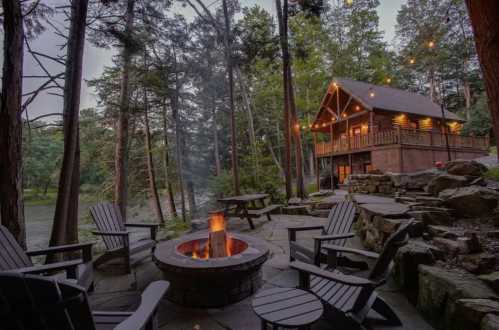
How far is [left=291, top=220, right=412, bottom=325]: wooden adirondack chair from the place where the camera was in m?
1.72

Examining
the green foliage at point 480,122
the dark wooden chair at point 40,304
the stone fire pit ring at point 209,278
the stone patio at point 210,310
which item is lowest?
the stone patio at point 210,310

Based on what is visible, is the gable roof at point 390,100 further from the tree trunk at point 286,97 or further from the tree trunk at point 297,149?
the tree trunk at point 286,97

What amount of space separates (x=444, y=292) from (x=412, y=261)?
0.55 metres

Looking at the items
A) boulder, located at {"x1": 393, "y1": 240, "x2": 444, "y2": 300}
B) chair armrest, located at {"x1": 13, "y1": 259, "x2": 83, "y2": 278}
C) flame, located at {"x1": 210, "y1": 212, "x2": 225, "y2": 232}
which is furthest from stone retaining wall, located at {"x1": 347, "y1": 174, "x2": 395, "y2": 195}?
chair armrest, located at {"x1": 13, "y1": 259, "x2": 83, "y2": 278}

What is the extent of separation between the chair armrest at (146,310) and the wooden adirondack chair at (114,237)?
6.26ft

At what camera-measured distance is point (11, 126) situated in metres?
2.95

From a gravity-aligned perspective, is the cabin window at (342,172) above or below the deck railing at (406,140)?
below

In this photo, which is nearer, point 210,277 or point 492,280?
point 492,280

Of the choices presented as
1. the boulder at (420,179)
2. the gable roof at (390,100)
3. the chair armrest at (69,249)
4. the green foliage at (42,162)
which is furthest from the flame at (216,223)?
the green foliage at (42,162)

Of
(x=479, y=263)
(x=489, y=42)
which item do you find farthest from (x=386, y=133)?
(x=489, y=42)

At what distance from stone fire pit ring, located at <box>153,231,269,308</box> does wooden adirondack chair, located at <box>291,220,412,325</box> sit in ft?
2.31

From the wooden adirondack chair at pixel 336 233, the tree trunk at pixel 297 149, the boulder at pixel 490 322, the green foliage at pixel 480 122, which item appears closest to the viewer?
the boulder at pixel 490 322

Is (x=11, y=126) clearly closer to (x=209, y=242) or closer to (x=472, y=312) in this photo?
(x=209, y=242)

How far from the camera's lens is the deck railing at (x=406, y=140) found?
11492mm
